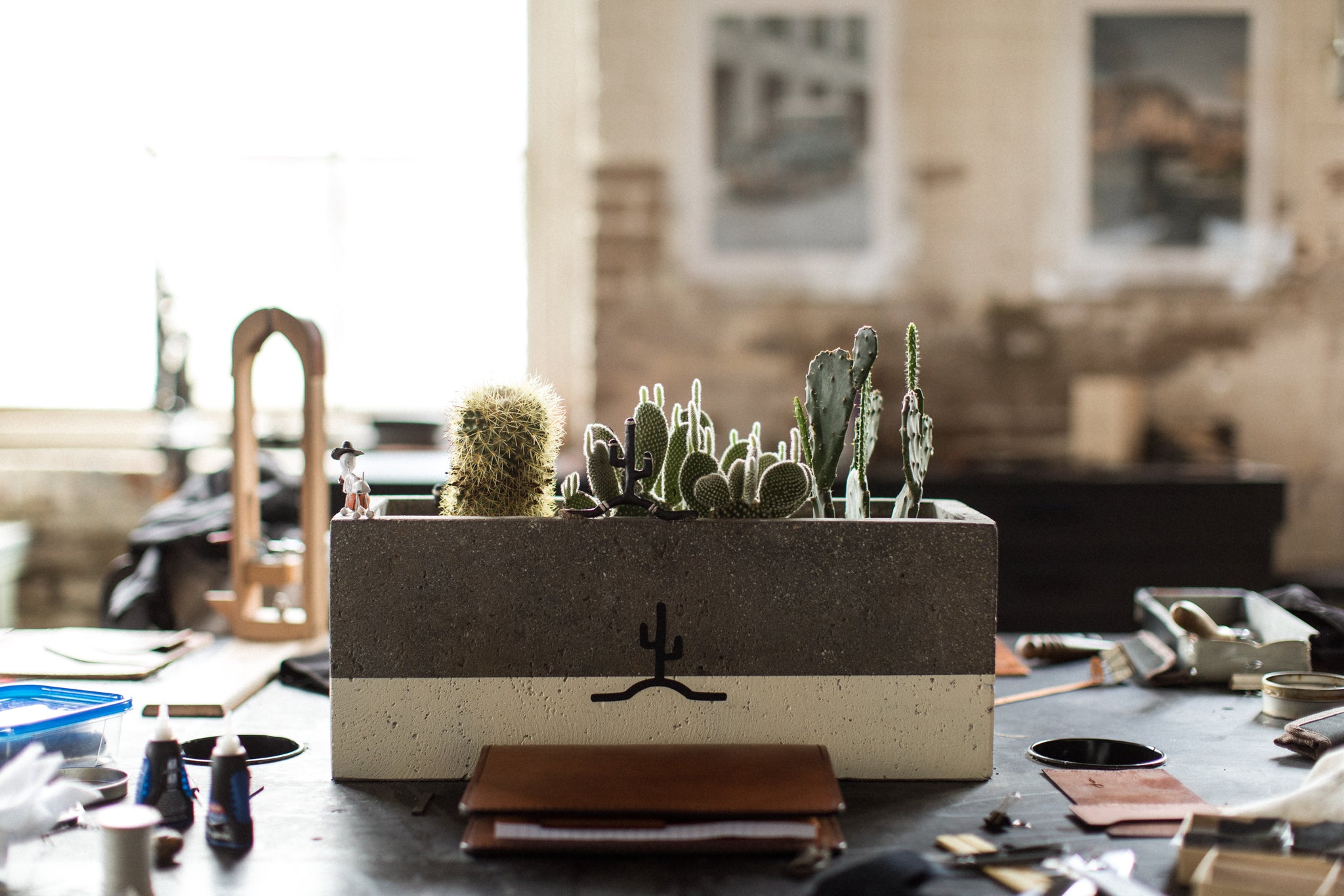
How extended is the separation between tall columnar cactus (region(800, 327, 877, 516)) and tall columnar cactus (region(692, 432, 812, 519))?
0.16 meters

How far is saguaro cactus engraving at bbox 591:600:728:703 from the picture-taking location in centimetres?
131

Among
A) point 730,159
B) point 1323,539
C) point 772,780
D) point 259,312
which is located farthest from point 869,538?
point 1323,539

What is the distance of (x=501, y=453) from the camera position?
1.36 m

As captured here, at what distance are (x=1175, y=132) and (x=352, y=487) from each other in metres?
3.68

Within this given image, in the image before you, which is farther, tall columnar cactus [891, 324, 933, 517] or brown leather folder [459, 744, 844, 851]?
tall columnar cactus [891, 324, 933, 517]

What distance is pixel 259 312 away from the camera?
200 cm

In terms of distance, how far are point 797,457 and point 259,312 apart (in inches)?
40.3

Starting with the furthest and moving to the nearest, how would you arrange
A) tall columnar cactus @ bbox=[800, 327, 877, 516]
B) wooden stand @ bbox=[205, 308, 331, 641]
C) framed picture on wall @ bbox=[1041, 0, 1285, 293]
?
1. framed picture on wall @ bbox=[1041, 0, 1285, 293]
2. wooden stand @ bbox=[205, 308, 331, 641]
3. tall columnar cactus @ bbox=[800, 327, 877, 516]

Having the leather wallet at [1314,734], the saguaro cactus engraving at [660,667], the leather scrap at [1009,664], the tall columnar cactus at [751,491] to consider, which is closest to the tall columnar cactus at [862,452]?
the tall columnar cactus at [751,491]

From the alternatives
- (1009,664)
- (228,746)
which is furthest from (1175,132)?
(228,746)

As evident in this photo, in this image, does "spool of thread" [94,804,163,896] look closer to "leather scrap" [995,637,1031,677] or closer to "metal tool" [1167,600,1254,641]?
"leather scrap" [995,637,1031,677]

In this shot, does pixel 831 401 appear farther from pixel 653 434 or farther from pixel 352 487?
pixel 352 487

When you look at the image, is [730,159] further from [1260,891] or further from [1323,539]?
[1260,891]

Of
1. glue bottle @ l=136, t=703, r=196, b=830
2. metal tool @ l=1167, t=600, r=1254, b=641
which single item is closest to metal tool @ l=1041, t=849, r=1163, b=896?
metal tool @ l=1167, t=600, r=1254, b=641
